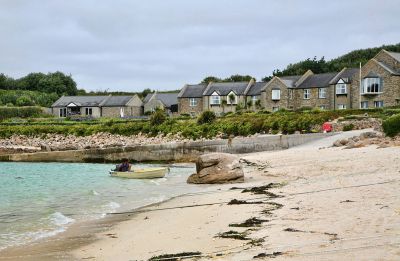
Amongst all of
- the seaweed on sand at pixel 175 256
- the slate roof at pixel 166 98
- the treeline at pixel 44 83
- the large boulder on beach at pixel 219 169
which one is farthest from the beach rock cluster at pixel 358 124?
the treeline at pixel 44 83

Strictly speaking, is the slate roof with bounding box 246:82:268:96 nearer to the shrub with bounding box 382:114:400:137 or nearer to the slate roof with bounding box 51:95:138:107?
the slate roof with bounding box 51:95:138:107

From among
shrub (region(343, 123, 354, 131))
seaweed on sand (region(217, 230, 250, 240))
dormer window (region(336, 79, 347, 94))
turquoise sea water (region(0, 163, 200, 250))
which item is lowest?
turquoise sea water (region(0, 163, 200, 250))

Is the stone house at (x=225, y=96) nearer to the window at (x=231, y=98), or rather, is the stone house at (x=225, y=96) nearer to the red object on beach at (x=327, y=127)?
the window at (x=231, y=98)

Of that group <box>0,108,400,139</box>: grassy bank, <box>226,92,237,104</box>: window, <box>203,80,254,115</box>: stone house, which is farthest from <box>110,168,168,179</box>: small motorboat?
<box>203,80,254,115</box>: stone house

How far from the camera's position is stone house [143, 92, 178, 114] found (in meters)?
94.6

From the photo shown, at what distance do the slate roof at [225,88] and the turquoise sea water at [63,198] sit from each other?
53942 mm

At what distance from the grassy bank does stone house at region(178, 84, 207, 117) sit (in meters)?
23.4

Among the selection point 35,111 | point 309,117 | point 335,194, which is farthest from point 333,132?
point 35,111

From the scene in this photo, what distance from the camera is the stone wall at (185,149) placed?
40344 mm

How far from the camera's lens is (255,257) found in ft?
26.6

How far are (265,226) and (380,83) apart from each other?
196 ft

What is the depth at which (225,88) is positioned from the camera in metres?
86.7

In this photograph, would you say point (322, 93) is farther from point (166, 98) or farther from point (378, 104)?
point (166, 98)

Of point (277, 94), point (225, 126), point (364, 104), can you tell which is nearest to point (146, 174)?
point (225, 126)
